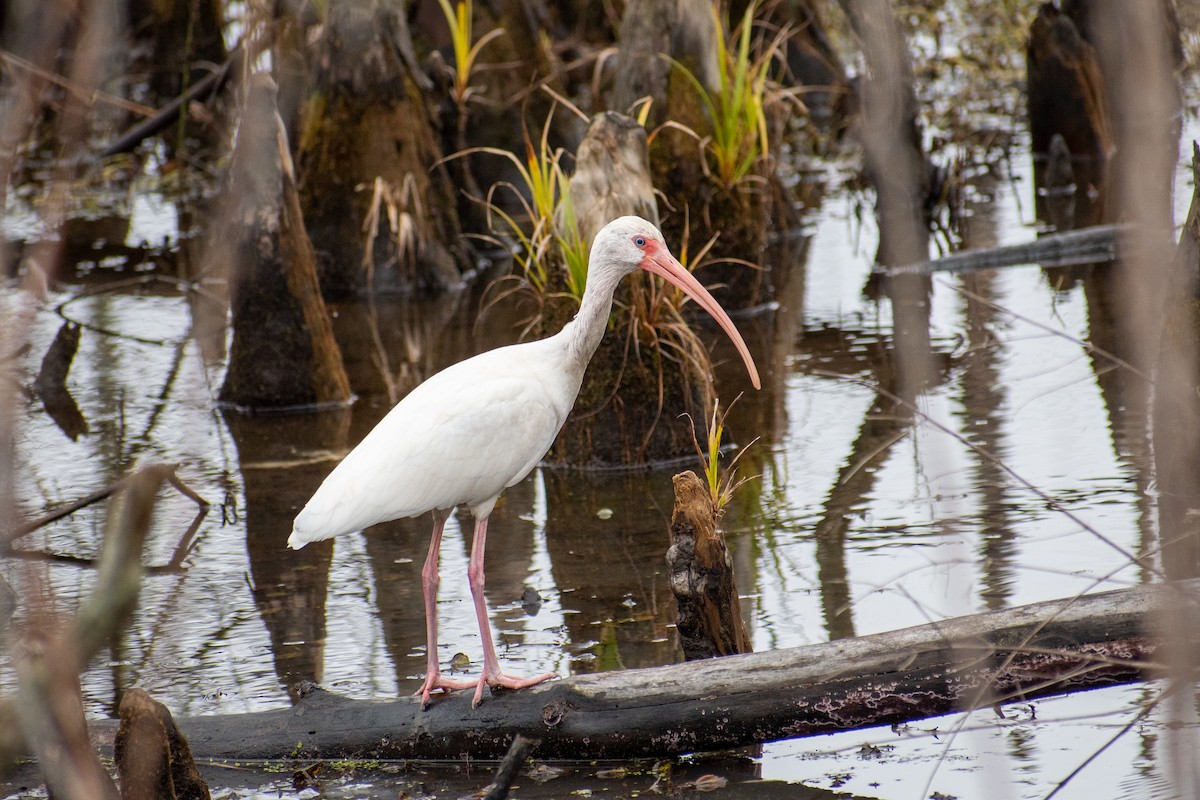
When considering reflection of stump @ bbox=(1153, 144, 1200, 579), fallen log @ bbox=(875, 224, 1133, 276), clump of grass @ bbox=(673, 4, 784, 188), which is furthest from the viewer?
fallen log @ bbox=(875, 224, 1133, 276)

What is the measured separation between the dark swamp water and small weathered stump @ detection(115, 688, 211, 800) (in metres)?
0.71

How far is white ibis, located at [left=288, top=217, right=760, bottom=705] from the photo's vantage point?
15.5ft

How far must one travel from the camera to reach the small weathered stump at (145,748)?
3.67m

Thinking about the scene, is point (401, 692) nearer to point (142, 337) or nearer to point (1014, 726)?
point (1014, 726)

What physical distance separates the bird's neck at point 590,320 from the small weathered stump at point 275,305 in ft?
10.9

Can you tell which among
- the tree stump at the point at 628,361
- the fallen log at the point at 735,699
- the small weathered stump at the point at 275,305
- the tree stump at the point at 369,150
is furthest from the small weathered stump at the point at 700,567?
the tree stump at the point at 369,150

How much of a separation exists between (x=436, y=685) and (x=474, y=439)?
0.82 meters

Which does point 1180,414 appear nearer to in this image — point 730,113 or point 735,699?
point 735,699

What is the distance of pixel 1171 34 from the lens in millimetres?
13930

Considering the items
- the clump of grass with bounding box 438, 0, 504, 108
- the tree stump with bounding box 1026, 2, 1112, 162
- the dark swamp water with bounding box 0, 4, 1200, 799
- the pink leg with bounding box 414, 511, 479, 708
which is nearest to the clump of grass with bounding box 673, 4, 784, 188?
the dark swamp water with bounding box 0, 4, 1200, 799

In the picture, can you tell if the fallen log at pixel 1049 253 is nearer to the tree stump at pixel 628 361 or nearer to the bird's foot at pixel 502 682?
the tree stump at pixel 628 361

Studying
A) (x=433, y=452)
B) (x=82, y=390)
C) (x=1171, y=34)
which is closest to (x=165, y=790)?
(x=433, y=452)

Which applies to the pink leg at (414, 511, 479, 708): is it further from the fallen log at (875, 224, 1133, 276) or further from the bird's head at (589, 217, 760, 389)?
the fallen log at (875, 224, 1133, 276)

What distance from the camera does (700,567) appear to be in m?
4.49
